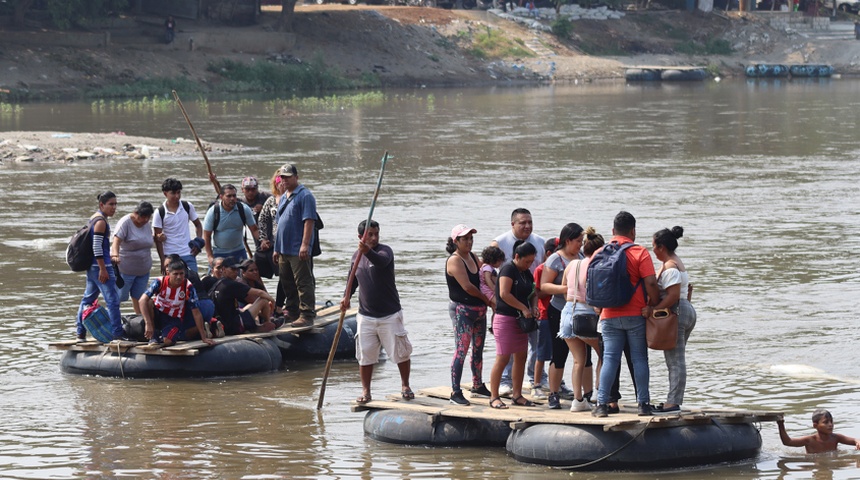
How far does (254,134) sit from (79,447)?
31901 millimetres

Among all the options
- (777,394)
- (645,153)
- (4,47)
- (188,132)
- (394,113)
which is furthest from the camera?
(4,47)

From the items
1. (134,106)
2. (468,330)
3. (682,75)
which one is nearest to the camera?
(468,330)

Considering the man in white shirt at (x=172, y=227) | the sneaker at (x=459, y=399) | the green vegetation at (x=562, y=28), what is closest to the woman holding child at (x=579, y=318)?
the sneaker at (x=459, y=399)

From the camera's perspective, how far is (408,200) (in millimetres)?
27719

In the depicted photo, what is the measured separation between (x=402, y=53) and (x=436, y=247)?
55.7 meters

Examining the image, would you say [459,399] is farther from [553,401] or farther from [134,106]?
[134,106]

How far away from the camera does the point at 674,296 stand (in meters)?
10.3

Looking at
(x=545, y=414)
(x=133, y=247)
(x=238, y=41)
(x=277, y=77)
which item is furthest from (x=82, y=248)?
(x=238, y=41)

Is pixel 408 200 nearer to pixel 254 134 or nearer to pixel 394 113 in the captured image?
pixel 254 134

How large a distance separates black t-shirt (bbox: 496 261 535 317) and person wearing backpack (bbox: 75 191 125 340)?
4503mm

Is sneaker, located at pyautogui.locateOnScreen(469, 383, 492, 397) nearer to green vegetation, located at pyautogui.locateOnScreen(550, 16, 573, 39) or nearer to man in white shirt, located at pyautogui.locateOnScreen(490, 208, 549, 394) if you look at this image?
man in white shirt, located at pyautogui.locateOnScreen(490, 208, 549, 394)

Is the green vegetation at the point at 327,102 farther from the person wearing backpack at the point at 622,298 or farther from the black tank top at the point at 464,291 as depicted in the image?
the person wearing backpack at the point at 622,298

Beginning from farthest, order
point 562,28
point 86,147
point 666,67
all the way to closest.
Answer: point 562,28 < point 666,67 < point 86,147

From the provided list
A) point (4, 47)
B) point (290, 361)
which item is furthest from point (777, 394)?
point (4, 47)
